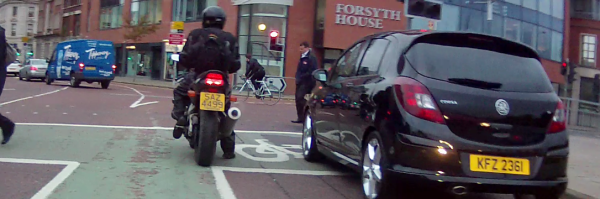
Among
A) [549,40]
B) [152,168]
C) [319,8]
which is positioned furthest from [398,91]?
[549,40]

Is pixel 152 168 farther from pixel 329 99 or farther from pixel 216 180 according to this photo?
pixel 329 99

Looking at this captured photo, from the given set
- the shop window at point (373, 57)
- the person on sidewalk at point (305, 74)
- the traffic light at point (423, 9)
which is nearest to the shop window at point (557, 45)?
the traffic light at point (423, 9)

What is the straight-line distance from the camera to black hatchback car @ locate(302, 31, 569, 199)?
4.54 metres

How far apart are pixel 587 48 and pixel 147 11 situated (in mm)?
32208

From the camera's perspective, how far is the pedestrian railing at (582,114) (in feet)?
48.8

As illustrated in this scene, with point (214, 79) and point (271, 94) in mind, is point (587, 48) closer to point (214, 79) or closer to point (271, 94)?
point (271, 94)

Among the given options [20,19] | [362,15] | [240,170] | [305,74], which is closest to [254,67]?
[305,74]

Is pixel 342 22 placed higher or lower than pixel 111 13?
lower

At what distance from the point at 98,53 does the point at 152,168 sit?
20.9 meters

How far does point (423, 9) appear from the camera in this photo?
11.0 m

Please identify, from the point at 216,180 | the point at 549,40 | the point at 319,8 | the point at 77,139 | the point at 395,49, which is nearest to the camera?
the point at 395,49

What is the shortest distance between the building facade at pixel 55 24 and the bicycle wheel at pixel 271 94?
44.3 metres

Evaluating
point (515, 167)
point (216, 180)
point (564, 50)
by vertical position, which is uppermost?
point (564, 50)

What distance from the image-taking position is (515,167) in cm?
459
